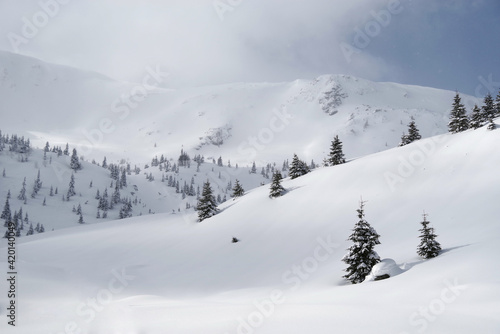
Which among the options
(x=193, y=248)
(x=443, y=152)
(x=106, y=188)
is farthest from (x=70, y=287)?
(x=106, y=188)

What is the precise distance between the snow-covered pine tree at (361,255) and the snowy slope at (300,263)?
1075 millimetres

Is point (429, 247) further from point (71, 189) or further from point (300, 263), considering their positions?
point (71, 189)

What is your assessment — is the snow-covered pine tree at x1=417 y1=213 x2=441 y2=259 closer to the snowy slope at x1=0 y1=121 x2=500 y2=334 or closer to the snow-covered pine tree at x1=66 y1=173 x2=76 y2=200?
the snowy slope at x1=0 y1=121 x2=500 y2=334

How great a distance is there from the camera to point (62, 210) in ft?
521

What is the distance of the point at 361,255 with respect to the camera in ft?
58.2

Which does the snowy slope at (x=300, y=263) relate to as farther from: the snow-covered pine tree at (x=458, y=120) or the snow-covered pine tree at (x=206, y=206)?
the snow-covered pine tree at (x=458, y=120)

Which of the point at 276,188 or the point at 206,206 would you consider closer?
the point at 276,188

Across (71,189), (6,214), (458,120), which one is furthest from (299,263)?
(71,189)

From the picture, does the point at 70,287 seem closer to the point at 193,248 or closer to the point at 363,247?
the point at 193,248

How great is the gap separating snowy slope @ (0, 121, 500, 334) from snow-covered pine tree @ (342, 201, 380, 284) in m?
1.07

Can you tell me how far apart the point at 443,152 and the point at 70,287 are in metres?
39.9

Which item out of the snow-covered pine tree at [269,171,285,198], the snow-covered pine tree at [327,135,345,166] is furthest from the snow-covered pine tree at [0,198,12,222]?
the snow-covered pine tree at [327,135,345,166]

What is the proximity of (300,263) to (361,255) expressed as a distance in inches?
303

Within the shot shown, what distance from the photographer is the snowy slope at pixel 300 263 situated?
28.2 ft
